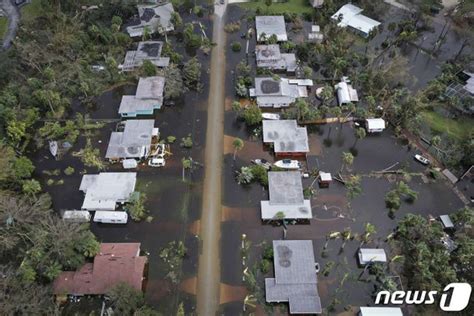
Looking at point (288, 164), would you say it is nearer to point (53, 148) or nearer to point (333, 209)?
point (333, 209)

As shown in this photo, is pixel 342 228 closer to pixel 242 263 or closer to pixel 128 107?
pixel 242 263

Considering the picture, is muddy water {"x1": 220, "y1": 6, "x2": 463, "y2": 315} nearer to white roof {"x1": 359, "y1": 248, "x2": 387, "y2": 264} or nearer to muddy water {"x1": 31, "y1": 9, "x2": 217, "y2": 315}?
white roof {"x1": 359, "y1": 248, "x2": 387, "y2": 264}

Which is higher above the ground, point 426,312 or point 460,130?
point 460,130

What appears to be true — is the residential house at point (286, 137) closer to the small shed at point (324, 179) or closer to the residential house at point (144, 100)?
the small shed at point (324, 179)

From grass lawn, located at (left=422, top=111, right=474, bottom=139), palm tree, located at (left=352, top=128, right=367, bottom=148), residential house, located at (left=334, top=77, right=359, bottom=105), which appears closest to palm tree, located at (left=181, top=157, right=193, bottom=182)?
palm tree, located at (left=352, top=128, right=367, bottom=148)

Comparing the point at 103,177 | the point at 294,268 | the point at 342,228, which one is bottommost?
the point at 294,268

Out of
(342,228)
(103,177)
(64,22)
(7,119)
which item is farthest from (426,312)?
(64,22)
